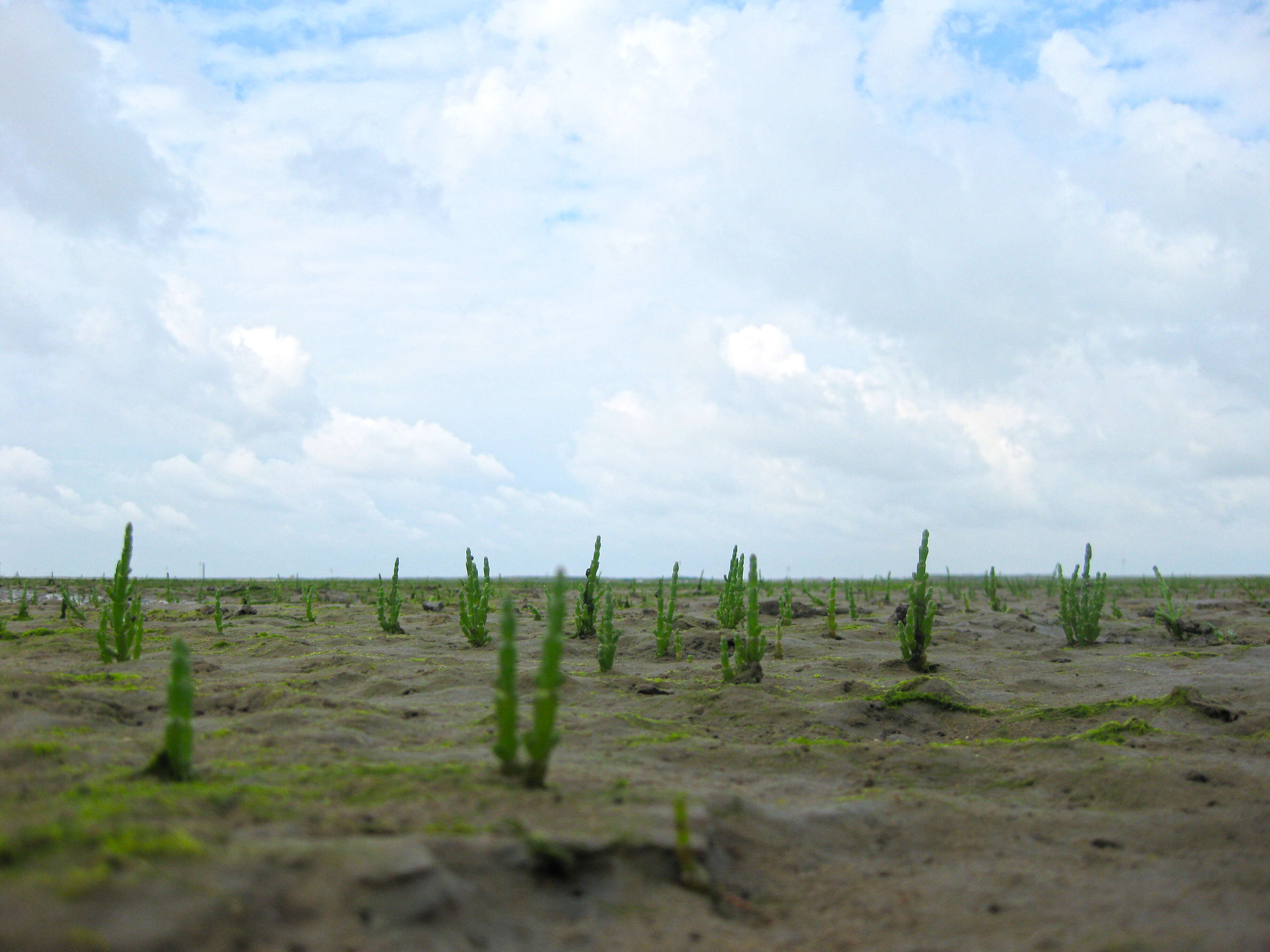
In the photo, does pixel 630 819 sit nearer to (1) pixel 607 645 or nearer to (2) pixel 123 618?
(1) pixel 607 645

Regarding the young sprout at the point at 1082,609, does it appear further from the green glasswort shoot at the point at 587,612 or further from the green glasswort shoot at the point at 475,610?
the green glasswort shoot at the point at 475,610

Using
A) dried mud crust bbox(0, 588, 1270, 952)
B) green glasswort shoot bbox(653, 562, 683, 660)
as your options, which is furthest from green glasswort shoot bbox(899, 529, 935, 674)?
green glasswort shoot bbox(653, 562, 683, 660)

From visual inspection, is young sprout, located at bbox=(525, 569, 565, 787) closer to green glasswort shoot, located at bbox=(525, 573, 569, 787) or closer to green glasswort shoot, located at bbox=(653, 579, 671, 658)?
green glasswort shoot, located at bbox=(525, 573, 569, 787)

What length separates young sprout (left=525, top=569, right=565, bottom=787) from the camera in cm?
286

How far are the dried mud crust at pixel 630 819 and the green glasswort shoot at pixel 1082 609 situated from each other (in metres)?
3.51

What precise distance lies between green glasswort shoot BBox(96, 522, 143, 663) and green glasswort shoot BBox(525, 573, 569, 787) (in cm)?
397

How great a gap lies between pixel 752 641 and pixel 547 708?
10.9 ft

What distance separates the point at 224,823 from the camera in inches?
96.3

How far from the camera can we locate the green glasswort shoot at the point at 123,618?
5.62m

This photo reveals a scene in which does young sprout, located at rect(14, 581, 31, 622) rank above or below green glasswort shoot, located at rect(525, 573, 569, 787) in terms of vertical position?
below

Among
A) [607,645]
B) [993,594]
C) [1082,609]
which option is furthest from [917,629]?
[993,594]

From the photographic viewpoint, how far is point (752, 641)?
5.97 metres

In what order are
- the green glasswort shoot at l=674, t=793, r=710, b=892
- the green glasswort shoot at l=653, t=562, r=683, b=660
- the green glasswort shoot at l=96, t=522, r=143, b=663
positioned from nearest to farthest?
1. the green glasswort shoot at l=674, t=793, r=710, b=892
2. the green glasswort shoot at l=96, t=522, r=143, b=663
3. the green glasswort shoot at l=653, t=562, r=683, b=660

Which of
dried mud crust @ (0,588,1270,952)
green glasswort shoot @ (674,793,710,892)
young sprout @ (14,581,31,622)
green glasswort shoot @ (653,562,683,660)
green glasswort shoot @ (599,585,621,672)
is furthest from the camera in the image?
young sprout @ (14,581,31,622)
